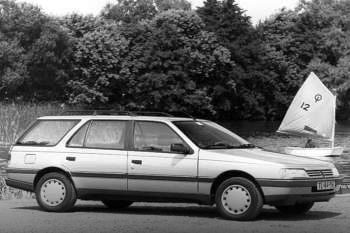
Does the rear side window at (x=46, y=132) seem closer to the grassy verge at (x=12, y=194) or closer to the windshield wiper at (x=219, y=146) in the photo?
the windshield wiper at (x=219, y=146)

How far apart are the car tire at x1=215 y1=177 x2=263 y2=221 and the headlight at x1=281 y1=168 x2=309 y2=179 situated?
49cm

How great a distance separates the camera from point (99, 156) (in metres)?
12.4

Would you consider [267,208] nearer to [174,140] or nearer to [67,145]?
[174,140]

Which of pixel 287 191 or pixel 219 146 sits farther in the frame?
pixel 219 146

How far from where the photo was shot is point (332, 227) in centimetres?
1048

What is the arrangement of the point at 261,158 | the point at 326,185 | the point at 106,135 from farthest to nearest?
the point at 106,135, the point at 326,185, the point at 261,158

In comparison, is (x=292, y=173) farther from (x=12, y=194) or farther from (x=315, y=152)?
(x=315, y=152)

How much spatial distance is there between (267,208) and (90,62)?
58432 millimetres

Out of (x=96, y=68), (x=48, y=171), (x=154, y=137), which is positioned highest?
(x=96, y=68)

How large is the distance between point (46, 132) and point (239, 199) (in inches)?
154

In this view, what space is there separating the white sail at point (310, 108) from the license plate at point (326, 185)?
32.6 metres

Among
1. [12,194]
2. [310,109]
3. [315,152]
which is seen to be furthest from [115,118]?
[315,152]

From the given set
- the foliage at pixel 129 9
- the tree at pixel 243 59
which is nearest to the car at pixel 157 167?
the tree at pixel 243 59

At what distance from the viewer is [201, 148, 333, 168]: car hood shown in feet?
37.4
